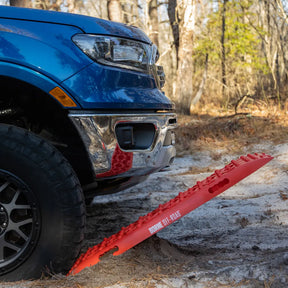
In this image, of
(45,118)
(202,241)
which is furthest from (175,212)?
(45,118)

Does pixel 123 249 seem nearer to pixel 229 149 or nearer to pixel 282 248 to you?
pixel 282 248

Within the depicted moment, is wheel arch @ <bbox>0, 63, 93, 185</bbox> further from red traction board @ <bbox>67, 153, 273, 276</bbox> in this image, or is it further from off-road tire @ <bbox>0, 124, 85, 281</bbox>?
red traction board @ <bbox>67, 153, 273, 276</bbox>

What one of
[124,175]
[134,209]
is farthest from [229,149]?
[124,175]

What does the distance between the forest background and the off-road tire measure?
4.90 meters

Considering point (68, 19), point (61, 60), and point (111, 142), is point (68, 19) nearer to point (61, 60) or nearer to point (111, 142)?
point (61, 60)

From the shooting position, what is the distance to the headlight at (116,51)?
7.45ft

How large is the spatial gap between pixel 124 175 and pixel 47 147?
52 centimetres

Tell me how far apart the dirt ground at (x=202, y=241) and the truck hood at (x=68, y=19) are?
4.58 ft

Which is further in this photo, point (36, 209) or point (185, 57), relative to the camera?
point (185, 57)

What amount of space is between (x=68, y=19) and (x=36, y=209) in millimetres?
1126

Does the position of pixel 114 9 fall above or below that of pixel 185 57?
above

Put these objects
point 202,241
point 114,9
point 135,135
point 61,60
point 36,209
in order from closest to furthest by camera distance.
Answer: point 36,209, point 61,60, point 135,135, point 202,241, point 114,9

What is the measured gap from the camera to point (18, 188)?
6.85 ft

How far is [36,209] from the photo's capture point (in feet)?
6.79
